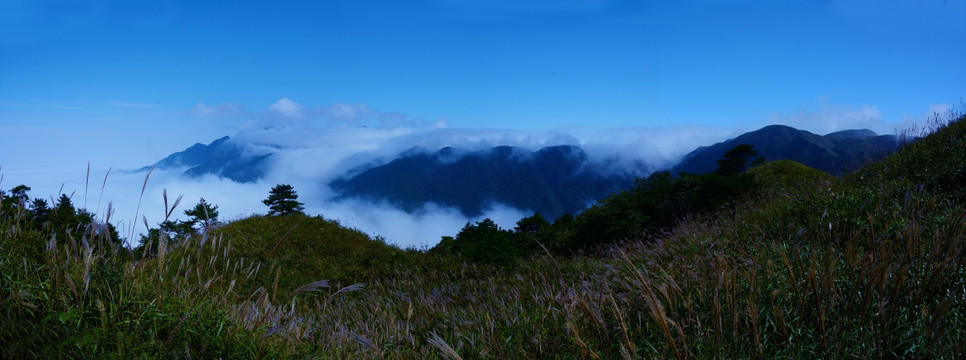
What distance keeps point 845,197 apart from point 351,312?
6.57 meters

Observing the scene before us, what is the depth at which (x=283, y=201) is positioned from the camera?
15.9 meters

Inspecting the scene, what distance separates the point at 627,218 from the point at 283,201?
1078cm

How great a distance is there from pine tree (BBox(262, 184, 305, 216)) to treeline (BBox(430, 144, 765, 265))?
5.04 metres

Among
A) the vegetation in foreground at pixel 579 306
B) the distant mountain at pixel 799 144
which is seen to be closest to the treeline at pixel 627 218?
the vegetation in foreground at pixel 579 306

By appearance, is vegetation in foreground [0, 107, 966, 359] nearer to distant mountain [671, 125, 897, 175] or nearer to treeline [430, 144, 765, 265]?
treeline [430, 144, 765, 265]

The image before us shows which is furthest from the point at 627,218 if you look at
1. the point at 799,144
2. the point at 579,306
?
the point at 799,144

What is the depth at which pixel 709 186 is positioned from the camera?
12.4 metres

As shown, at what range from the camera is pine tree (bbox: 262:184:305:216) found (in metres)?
15.7

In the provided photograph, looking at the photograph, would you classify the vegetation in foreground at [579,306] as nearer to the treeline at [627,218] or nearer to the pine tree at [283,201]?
the treeline at [627,218]

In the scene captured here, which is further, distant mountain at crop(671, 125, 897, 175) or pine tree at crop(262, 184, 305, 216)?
distant mountain at crop(671, 125, 897, 175)

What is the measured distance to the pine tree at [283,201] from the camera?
51.6ft

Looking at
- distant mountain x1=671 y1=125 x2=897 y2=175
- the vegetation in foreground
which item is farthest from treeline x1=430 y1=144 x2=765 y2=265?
distant mountain x1=671 y1=125 x2=897 y2=175

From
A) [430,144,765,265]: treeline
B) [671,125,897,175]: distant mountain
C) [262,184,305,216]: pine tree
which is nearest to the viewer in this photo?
[430,144,765,265]: treeline

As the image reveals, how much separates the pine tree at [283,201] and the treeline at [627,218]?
5038 millimetres
